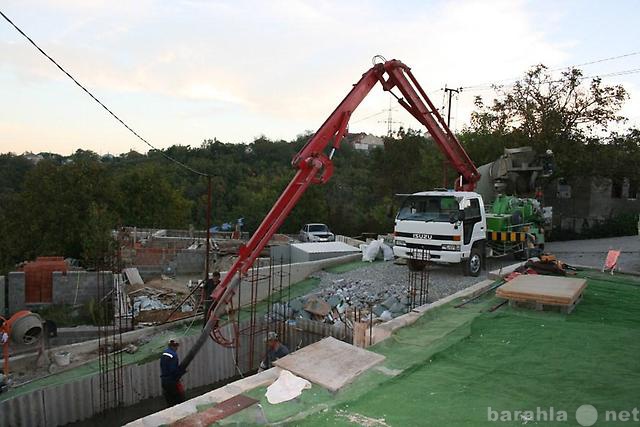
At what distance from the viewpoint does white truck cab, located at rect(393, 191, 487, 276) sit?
461 inches

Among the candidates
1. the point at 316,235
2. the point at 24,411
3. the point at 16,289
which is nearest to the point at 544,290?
the point at 24,411

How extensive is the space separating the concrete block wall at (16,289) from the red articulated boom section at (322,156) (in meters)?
8.46

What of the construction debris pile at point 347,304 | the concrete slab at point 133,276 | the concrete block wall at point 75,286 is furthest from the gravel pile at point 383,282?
the concrete block wall at point 75,286

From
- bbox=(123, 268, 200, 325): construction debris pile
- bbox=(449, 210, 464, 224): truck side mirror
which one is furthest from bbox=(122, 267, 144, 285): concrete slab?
bbox=(449, 210, 464, 224): truck side mirror

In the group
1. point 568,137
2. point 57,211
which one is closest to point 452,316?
point 568,137

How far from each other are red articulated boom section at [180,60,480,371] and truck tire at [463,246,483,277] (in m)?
3.04

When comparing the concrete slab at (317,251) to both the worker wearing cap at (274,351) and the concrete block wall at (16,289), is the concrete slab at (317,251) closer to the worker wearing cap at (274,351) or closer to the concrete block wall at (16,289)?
the worker wearing cap at (274,351)

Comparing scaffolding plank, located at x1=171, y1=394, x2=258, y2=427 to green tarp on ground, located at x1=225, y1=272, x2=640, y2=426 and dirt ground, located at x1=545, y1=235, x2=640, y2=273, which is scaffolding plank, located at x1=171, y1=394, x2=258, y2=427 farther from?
dirt ground, located at x1=545, y1=235, x2=640, y2=273

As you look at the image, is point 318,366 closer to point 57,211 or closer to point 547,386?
point 547,386

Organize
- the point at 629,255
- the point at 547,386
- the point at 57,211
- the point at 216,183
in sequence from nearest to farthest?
the point at 547,386 < the point at 629,255 < the point at 57,211 < the point at 216,183

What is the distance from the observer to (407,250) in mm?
12242

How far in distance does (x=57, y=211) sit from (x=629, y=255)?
28138 millimetres

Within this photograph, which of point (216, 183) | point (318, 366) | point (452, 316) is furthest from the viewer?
point (216, 183)

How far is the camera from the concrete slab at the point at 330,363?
17.9 ft
